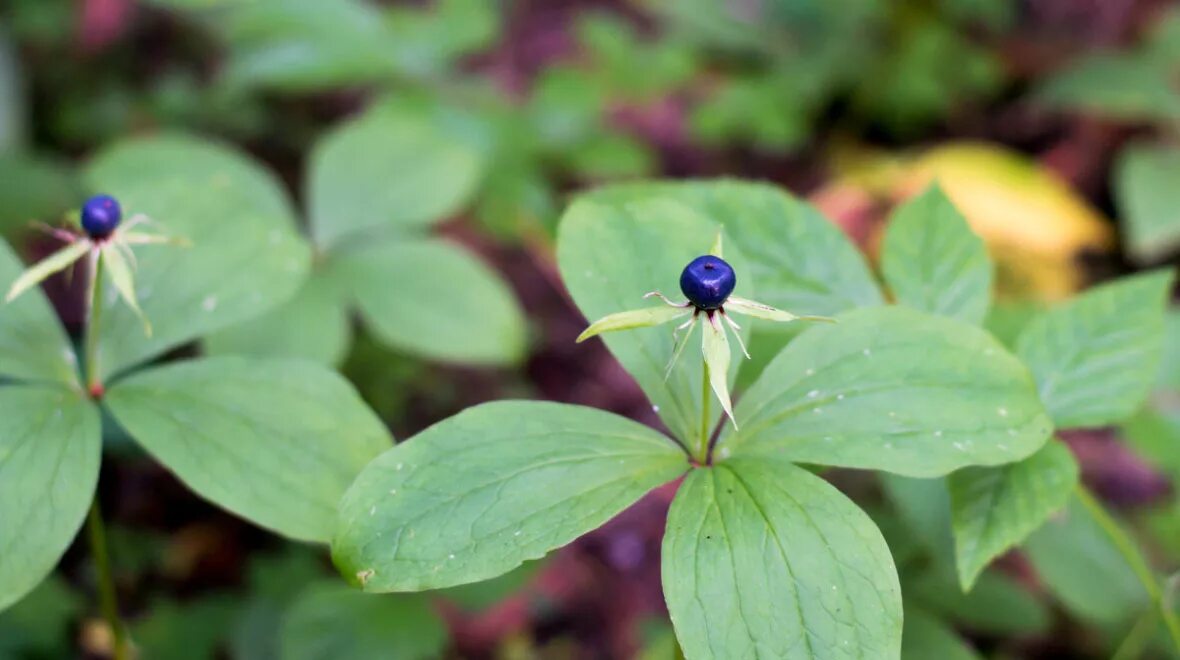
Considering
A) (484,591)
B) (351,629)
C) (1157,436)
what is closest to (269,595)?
(351,629)

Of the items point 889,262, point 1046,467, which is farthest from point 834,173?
point 1046,467

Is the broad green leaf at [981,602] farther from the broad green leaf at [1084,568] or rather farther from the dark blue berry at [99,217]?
the dark blue berry at [99,217]

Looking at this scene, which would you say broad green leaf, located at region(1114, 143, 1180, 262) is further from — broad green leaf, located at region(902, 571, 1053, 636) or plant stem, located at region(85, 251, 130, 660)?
plant stem, located at region(85, 251, 130, 660)

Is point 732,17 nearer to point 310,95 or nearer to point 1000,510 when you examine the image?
point 310,95

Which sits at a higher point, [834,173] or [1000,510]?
[1000,510]

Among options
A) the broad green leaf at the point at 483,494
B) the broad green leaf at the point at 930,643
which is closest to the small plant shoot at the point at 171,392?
the broad green leaf at the point at 483,494

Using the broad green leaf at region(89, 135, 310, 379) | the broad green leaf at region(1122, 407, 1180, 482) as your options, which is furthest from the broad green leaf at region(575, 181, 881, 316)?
the broad green leaf at region(1122, 407, 1180, 482)

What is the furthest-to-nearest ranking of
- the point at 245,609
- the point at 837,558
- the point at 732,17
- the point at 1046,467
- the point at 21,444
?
1. the point at 732,17
2. the point at 245,609
3. the point at 1046,467
4. the point at 21,444
5. the point at 837,558
